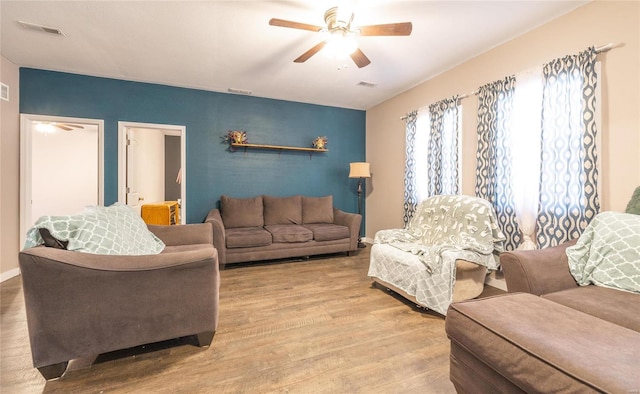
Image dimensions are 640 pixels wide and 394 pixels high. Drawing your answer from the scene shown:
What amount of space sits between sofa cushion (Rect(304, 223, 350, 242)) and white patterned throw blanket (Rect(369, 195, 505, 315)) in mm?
1156

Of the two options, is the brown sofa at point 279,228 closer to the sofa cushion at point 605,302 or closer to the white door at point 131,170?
the white door at point 131,170

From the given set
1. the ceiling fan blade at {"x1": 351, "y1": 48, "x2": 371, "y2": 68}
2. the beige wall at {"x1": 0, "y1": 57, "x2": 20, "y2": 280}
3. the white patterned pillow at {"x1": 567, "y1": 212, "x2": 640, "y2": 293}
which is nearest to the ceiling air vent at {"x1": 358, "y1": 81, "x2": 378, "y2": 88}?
the ceiling fan blade at {"x1": 351, "y1": 48, "x2": 371, "y2": 68}

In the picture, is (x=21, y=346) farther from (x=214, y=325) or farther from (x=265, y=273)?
(x=265, y=273)

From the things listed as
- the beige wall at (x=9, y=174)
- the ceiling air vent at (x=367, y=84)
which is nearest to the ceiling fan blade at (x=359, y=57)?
the ceiling air vent at (x=367, y=84)

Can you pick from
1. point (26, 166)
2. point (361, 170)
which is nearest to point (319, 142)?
point (361, 170)

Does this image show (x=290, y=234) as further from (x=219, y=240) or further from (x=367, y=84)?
(x=367, y=84)

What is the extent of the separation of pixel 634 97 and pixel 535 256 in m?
1.47

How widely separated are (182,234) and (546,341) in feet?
9.27

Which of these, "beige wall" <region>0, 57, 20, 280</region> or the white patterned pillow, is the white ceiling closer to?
"beige wall" <region>0, 57, 20, 280</region>

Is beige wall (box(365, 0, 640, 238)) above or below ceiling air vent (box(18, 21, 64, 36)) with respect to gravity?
below

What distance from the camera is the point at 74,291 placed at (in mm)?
1460

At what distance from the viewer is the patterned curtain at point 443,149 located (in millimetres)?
3272

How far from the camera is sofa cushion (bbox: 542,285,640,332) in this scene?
4.02ft

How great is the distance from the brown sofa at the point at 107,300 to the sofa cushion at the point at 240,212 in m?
2.36
